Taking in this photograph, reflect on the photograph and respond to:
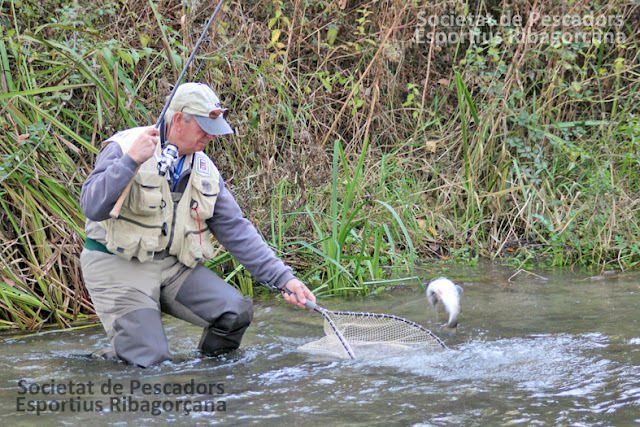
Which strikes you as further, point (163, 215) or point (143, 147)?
point (163, 215)

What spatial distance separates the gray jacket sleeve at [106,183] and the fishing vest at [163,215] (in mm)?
142

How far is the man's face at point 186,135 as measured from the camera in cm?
373

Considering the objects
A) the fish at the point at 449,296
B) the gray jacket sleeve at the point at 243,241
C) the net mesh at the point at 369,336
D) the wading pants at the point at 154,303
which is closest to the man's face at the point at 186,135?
the gray jacket sleeve at the point at 243,241

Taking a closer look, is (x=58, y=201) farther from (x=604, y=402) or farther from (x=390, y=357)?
(x=604, y=402)

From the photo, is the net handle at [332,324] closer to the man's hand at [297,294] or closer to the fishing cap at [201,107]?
the man's hand at [297,294]

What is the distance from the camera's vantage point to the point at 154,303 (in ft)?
12.5

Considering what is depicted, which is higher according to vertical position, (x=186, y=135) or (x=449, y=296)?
(x=186, y=135)

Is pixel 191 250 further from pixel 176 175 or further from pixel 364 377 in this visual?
pixel 364 377

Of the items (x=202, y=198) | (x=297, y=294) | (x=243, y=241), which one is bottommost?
(x=297, y=294)

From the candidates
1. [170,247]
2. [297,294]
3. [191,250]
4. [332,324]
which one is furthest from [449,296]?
[170,247]

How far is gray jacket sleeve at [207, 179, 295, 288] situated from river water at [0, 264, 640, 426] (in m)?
0.47

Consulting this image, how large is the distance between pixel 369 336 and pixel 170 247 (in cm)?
122

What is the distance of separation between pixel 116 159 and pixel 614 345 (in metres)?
2.79

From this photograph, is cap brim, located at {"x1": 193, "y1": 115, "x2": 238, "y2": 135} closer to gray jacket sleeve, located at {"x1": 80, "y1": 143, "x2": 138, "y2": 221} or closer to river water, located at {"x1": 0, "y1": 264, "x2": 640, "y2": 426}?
gray jacket sleeve, located at {"x1": 80, "y1": 143, "x2": 138, "y2": 221}
